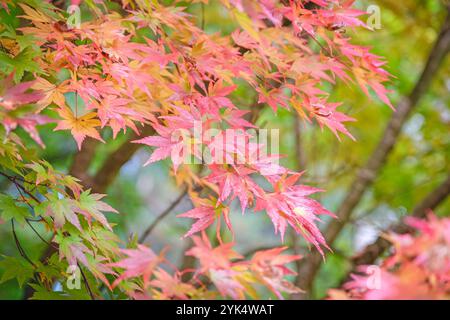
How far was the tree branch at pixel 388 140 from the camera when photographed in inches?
110

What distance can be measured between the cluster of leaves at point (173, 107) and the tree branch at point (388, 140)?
1435 millimetres

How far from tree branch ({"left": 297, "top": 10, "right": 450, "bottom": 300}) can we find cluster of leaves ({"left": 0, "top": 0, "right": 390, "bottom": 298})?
1.44m

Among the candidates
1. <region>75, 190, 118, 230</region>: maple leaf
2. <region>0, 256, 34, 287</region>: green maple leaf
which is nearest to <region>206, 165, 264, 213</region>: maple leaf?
<region>75, 190, 118, 230</region>: maple leaf

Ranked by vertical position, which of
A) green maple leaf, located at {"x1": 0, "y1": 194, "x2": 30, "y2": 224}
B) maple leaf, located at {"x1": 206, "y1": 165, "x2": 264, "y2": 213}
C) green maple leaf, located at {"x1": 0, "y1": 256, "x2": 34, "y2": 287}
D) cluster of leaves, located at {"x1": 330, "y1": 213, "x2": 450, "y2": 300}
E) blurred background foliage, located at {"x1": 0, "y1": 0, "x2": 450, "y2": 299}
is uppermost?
cluster of leaves, located at {"x1": 330, "y1": 213, "x2": 450, "y2": 300}

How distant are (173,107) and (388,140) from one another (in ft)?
6.19

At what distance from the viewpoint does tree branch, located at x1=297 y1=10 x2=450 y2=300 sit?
2801 millimetres

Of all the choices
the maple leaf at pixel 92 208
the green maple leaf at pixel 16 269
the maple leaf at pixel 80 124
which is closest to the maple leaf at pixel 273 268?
the maple leaf at pixel 92 208

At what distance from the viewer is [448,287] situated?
960mm

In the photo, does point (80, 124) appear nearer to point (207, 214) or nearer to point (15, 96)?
point (15, 96)

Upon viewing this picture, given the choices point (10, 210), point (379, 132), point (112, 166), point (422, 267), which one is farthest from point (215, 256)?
point (379, 132)

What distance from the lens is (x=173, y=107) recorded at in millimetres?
1321

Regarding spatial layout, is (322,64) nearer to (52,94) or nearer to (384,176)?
(52,94)

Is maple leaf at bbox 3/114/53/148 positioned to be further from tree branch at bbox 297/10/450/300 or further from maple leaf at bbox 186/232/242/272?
tree branch at bbox 297/10/450/300

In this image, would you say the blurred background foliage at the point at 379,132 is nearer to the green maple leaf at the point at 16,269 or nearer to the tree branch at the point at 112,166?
the tree branch at the point at 112,166
